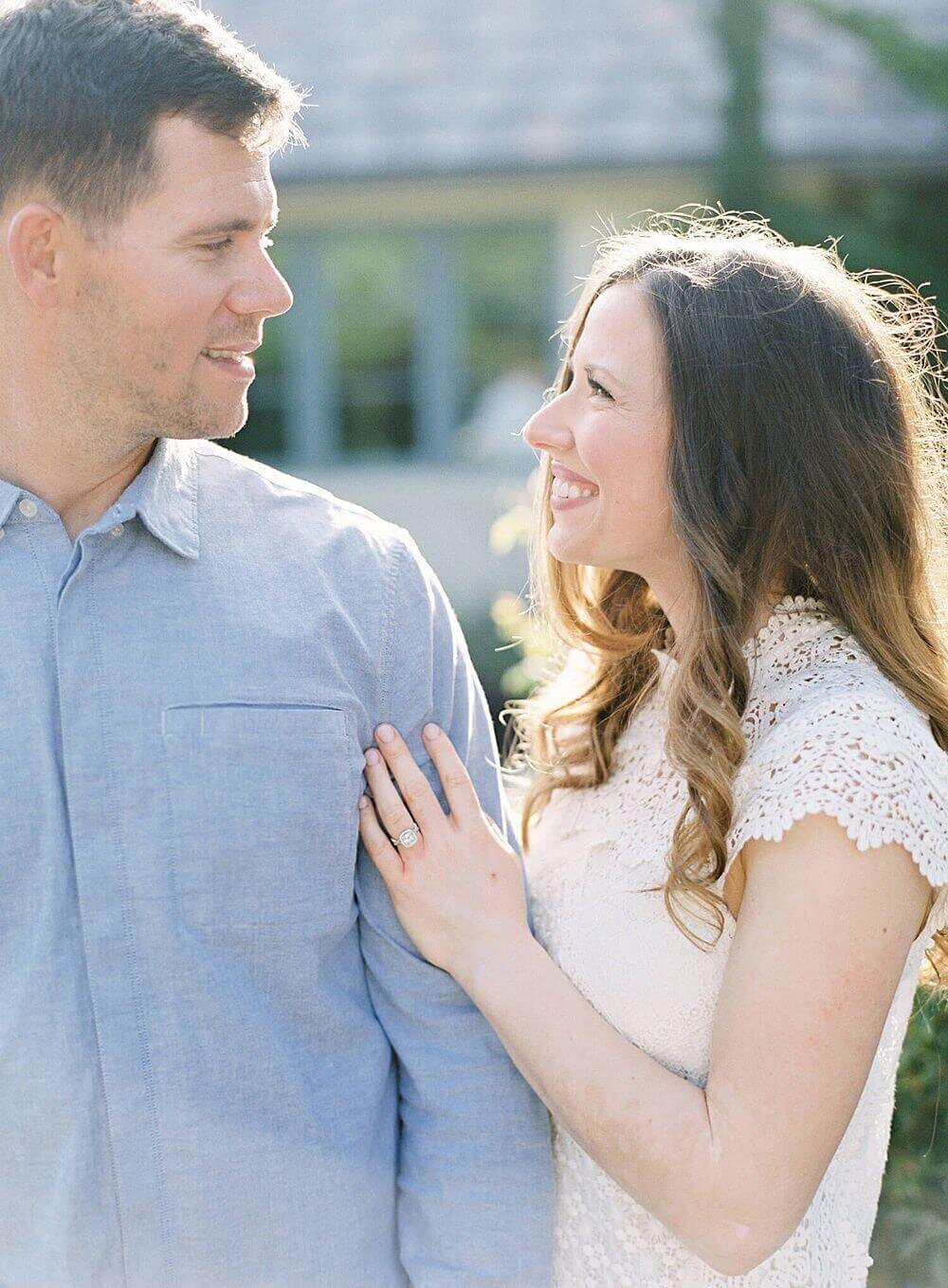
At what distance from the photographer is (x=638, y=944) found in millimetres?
2168

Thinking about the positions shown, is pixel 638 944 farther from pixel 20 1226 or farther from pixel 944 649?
pixel 20 1226

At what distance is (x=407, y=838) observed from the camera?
7.11ft

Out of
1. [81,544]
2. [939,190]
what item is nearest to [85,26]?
[81,544]

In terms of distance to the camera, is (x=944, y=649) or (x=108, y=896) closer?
(x=108, y=896)

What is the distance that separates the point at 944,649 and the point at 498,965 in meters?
0.83

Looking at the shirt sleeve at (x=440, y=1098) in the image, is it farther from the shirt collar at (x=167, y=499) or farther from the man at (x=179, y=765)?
the shirt collar at (x=167, y=499)

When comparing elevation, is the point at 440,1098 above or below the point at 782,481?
below

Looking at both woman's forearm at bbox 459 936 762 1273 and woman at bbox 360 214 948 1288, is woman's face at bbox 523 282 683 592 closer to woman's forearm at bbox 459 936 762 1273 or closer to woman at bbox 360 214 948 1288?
woman at bbox 360 214 948 1288

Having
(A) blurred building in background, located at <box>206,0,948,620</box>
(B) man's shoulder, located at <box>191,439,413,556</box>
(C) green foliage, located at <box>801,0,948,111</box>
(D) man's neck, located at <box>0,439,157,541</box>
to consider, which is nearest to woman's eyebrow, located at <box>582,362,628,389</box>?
(B) man's shoulder, located at <box>191,439,413,556</box>

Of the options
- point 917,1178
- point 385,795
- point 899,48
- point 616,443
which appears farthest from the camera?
point 899,48

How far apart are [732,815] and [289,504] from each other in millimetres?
805

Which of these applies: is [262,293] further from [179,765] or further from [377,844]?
[377,844]

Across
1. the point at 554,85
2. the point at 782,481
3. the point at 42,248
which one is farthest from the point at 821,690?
the point at 554,85

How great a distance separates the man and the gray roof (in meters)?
8.24
